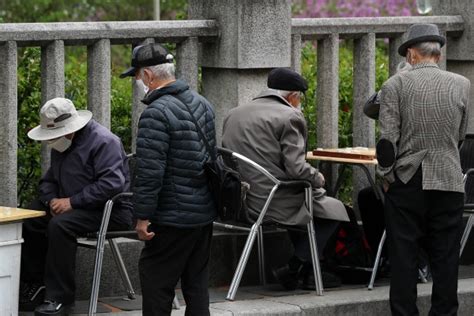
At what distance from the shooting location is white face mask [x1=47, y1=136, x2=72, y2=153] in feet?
29.1

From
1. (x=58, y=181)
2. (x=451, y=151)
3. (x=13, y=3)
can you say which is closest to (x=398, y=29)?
(x=451, y=151)

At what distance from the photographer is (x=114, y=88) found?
10.9 metres

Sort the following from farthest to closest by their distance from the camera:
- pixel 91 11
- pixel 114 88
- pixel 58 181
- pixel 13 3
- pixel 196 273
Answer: pixel 91 11, pixel 13 3, pixel 114 88, pixel 58 181, pixel 196 273

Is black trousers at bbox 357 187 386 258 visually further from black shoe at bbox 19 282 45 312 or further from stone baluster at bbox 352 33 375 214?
black shoe at bbox 19 282 45 312

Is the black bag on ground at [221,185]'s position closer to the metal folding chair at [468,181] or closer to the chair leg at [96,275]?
the chair leg at [96,275]

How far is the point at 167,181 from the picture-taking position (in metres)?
8.06

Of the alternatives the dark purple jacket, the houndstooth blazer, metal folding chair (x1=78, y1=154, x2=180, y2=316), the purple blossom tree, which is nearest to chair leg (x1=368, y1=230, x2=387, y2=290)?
the houndstooth blazer

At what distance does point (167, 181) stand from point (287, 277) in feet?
6.46

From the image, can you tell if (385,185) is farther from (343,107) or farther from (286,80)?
(343,107)

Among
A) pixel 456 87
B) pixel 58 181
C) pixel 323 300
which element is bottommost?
pixel 323 300

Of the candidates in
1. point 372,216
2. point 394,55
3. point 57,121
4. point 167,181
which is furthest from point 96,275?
point 394,55

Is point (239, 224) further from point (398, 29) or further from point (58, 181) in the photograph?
point (398, 29)

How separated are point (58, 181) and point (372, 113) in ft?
6.66

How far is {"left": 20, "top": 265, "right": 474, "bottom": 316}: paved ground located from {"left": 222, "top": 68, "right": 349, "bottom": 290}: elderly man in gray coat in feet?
1.56
